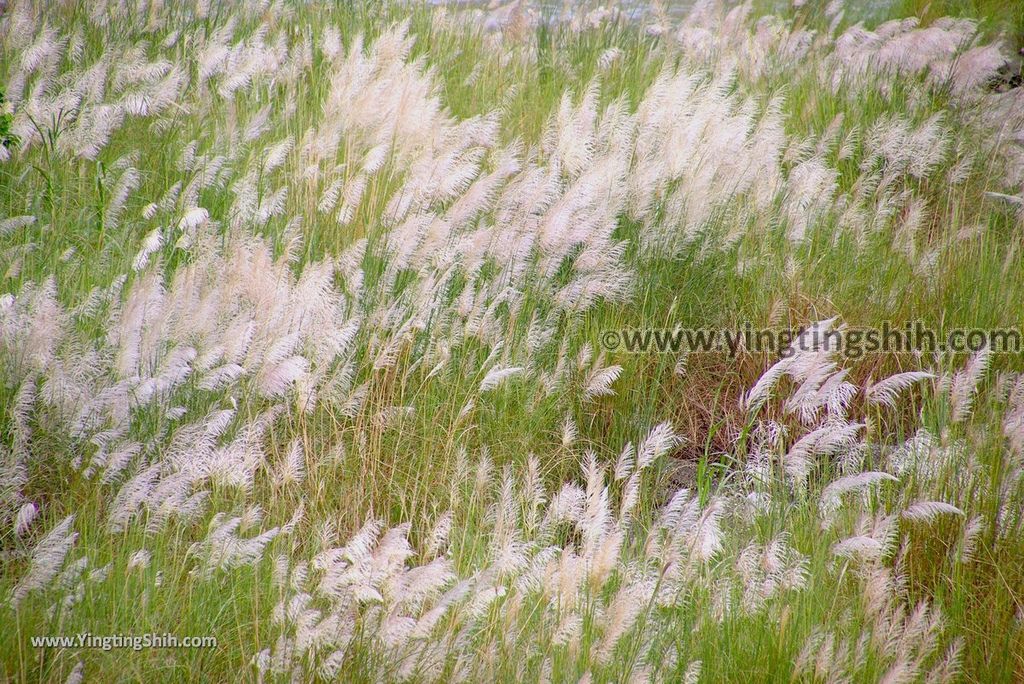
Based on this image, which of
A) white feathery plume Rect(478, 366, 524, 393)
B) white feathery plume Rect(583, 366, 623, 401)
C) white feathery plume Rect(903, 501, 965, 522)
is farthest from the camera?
white feathery plume Rect(583, 366, 623, 401)

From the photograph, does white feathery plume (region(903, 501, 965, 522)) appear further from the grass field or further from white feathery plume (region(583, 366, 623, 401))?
white feathery plume (region(583, 366, 623, 401))

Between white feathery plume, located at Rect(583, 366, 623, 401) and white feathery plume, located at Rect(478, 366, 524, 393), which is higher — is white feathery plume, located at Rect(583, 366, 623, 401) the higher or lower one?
the lower one

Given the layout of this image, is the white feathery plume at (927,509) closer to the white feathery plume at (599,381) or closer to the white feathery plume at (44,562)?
the white feathery plume at (599,381)

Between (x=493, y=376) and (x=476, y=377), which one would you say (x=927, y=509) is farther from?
(x=476, y=377)

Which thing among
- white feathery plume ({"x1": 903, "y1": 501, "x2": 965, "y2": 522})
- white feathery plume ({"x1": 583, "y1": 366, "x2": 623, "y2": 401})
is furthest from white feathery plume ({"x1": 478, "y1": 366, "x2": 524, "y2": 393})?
white feathery plume ({"x1": 903, "y1": 501, "x2": 965, "y2": 522})

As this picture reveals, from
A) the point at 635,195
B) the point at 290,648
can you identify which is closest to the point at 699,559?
the point at 290,648

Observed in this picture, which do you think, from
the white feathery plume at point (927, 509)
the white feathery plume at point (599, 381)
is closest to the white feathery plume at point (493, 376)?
the white feathery plume at point (599, 381)

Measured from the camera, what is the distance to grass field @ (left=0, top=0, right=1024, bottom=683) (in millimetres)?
1979

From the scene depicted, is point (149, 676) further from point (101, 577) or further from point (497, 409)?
point (497, 409)

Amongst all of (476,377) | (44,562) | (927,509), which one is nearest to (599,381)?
(476,377)

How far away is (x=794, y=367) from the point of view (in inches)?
102

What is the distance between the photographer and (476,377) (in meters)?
2.92

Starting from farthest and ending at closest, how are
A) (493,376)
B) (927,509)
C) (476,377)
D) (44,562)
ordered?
1. (476,377)
2. (493,376)
3. (927,509)
4. (44,562)

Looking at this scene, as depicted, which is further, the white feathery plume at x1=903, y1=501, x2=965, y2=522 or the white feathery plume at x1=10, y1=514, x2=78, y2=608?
the white feathery plume at x1=903, y1=501, x2=965, y2=522
